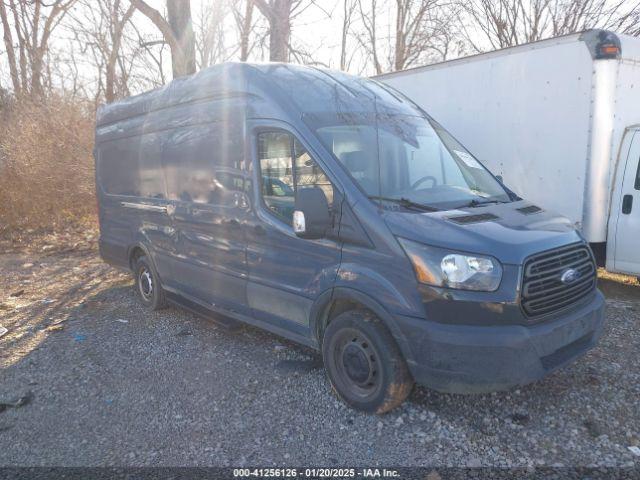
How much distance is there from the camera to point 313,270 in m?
3.77

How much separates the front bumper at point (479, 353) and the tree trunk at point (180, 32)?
9.98 meters

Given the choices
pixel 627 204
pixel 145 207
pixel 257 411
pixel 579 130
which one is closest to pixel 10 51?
pixel 145 207

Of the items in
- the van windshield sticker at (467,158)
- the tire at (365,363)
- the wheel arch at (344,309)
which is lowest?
the tire at (365,363)

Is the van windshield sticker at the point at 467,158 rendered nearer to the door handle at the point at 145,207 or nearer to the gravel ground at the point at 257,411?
the gravel ground at the point at 257,411

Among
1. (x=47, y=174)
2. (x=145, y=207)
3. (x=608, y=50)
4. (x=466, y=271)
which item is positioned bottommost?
(x=466, y=271)

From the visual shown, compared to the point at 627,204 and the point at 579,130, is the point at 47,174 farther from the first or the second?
the point at 627,204

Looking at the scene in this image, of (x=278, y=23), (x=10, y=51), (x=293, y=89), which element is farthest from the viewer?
(x=10, y=51)

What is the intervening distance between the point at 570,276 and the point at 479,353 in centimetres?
90

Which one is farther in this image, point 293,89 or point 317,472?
point 293,89

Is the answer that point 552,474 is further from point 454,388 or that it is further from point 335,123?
point 335,123

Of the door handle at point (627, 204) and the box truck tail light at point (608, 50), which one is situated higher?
the box truck tail light at point (608, 50)

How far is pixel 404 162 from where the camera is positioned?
13.0ft

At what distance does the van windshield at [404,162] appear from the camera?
3.69 m

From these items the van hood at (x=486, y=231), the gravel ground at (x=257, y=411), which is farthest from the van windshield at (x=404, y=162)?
the gravel ground at (x=257, y=411)
